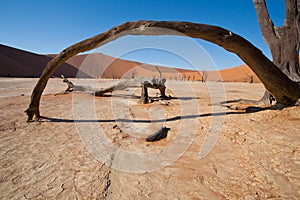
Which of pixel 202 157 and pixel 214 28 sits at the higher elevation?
pixel 214 28

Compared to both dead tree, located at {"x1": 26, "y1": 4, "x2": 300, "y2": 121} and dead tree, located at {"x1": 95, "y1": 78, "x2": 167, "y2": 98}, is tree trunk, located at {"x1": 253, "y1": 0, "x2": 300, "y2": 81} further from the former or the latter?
dead tree, located at {"x1": 95, "y1": 78, "x2": 167, "y2": 98}

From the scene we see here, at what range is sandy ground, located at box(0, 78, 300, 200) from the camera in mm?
1486

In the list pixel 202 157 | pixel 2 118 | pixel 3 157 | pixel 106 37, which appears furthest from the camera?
pixel 2 118

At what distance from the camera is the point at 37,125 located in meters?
3.23

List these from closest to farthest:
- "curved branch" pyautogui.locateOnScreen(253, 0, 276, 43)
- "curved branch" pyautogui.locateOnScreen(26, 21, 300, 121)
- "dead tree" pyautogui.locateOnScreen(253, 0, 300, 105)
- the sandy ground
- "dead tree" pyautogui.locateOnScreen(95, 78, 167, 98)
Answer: the sandy ground → "curved branch" pyautogui.locateOnScreen(26, 21, 300, 121) → "dead tree" pyautogui.locateOnScreen(253, 0, 300, 105) → "curved branch" pyautogui.locateOnScreen(253, 0, 276, 43) → "dead tree" pyautogui.locateOnScreen(95, 78, 167, 98)

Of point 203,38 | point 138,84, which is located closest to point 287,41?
point 203,38

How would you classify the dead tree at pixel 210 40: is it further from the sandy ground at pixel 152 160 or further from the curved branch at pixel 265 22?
the curved branch at pixel 265 22

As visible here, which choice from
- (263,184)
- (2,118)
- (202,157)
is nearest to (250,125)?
(202,157)

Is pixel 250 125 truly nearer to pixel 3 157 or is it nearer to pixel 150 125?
pixel 150 125

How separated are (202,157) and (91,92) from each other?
7186 millimetres

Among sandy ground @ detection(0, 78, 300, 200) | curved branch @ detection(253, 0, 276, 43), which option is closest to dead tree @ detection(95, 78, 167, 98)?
sandy ground @ detection(0, 78, 300, 200)

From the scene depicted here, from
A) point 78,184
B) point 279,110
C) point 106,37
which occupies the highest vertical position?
point 106,37

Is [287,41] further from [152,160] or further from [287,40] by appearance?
[152,160]

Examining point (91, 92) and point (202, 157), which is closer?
point (202, 157)
